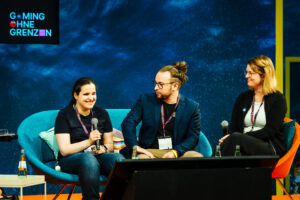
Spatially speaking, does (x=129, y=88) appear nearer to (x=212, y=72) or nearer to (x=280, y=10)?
(x=212, y=72)

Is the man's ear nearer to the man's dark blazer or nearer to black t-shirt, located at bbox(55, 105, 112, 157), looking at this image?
the man's dark blazer

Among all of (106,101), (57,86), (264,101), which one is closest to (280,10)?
(264,101)

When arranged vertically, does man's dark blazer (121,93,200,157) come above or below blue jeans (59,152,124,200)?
above

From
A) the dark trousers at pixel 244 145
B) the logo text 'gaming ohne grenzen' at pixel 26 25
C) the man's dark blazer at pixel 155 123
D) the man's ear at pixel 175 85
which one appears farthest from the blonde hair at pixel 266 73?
the logo text 'gaming ohne grenzen' at pixel 26 25

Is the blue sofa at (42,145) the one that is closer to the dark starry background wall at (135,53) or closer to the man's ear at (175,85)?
the dark starry background wall at (135,53)

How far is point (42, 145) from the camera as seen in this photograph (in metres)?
4.01

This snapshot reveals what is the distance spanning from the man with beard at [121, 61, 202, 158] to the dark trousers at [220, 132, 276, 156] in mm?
328

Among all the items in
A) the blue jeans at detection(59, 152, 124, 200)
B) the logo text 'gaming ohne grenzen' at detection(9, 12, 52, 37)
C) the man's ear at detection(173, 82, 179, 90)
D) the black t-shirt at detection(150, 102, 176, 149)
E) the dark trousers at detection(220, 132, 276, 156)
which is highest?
the logo text 'gaming ohne grenzen' at detection(9, 12, 52, 37)

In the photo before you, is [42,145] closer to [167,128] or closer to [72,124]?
[72,124]

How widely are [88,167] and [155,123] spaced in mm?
723

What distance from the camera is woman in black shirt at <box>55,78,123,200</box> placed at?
344cm

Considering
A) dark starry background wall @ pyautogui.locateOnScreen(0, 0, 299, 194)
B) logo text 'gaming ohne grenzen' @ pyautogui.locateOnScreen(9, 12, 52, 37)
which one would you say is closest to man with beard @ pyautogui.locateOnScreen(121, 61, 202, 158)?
dark starry background wall @ pyautogui.locateOnScreen(0, 0, 299, 194)

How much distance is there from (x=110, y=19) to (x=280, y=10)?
2.30 meters

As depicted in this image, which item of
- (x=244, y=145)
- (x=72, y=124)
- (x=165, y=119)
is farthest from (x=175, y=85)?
(x=72, y=124)
